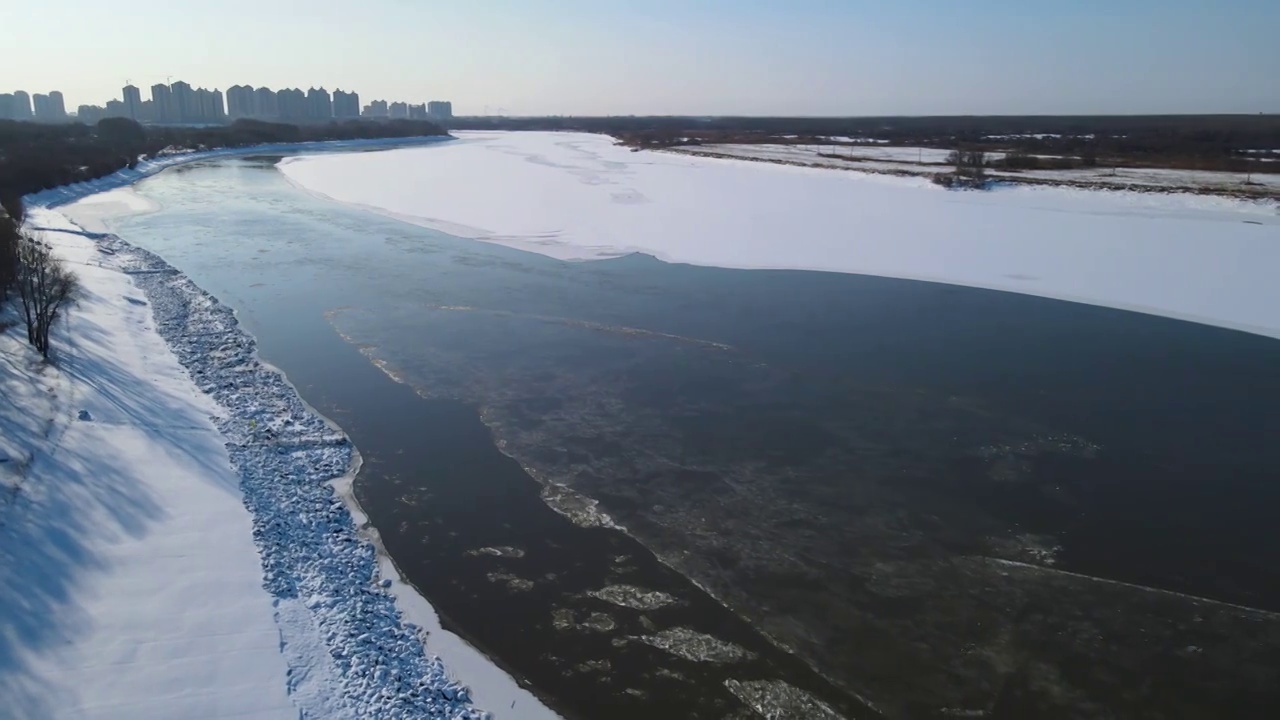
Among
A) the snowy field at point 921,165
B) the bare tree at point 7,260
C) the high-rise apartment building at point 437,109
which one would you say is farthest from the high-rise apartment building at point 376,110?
the bare tree at point 7,260

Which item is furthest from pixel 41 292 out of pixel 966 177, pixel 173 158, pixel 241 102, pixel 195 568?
pixel 241 102

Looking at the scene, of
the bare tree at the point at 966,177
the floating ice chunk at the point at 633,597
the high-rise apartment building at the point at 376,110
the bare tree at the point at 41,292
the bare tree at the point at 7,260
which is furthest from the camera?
the high-rise apartment building at the point at 376,110

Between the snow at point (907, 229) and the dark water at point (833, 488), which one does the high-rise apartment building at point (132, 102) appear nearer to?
the snow at point (907, 229)

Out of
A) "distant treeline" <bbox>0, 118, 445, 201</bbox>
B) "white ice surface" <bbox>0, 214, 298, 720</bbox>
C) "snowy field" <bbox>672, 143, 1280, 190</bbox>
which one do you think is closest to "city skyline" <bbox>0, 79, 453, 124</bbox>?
"distant treeline" <bbox>0, 118, 445, 201</bbox>

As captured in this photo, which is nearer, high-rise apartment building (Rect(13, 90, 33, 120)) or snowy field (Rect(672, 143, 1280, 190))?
snowy field (Rect(672, 143, 1280, 190))

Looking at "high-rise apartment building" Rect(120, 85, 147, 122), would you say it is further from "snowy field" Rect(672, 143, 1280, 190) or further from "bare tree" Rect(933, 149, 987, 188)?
"bare tree" Rect(933, 149, 987, 188)

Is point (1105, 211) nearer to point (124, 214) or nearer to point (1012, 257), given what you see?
point (1012, 257)

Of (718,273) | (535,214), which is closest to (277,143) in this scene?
(535,214)

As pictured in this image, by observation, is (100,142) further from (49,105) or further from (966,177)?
(49,105)
